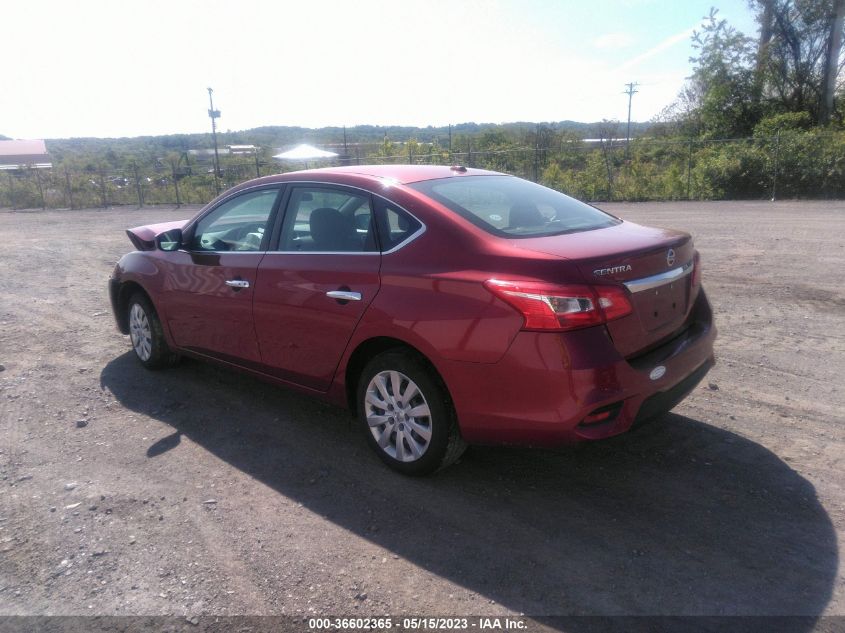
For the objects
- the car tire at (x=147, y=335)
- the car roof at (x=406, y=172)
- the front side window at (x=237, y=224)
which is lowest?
the car tire at (x=147, y=335)

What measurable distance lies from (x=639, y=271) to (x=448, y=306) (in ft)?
3.19

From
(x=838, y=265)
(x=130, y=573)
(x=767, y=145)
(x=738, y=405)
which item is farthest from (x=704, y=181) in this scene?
(x=130, y=573)

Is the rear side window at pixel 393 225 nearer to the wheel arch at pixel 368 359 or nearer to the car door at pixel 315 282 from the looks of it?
the car door at pixel 315 282

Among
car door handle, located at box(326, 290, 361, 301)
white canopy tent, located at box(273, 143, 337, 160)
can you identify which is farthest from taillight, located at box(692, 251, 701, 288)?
white canopy tent, located at box(273, 143, 337, 160)

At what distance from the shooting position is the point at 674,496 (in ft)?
12.0

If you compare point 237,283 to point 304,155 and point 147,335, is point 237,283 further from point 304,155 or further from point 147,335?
point 304,155

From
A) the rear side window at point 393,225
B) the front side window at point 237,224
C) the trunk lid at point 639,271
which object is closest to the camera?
the trunk lid at point 639,271

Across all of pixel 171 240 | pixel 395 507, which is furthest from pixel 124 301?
pixel 395 507

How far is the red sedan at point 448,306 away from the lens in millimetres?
3236

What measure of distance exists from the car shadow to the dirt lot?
1cm

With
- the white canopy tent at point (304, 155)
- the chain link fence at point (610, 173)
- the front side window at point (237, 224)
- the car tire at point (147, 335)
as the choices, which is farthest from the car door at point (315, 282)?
the white canopy tent at point (304, 155)

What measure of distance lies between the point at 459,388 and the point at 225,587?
1424mm

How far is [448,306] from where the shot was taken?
3.46 metres

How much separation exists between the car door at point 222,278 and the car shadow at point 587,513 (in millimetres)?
610
